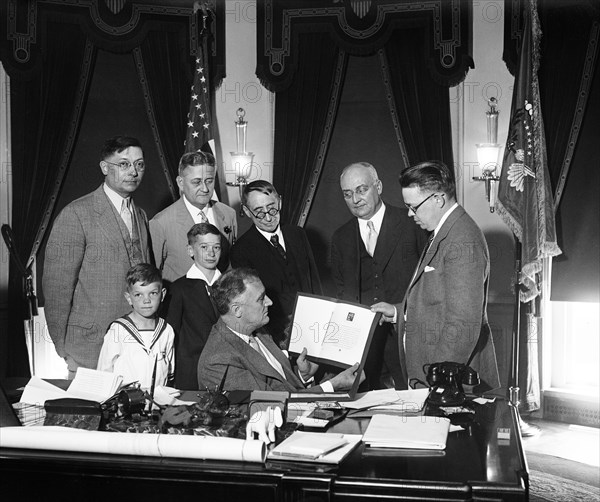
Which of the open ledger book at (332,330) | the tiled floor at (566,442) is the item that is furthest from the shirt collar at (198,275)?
the tiled floor at (566,442)

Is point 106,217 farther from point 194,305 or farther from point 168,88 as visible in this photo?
point 168,88

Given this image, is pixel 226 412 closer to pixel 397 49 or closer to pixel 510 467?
pixel 510 467

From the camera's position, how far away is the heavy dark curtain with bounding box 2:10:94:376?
253 inches

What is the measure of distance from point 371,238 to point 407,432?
2457mm

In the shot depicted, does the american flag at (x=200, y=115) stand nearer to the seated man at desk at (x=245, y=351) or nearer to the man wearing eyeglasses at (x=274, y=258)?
the man wearing eyeglasses at (x=274, y=258)

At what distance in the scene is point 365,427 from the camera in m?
2.57

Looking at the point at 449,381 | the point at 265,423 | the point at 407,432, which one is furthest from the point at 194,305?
the point at 407,432

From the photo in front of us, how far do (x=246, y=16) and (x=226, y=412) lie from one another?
16.8ft

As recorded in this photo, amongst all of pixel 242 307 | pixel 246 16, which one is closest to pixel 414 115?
pixel 246 16

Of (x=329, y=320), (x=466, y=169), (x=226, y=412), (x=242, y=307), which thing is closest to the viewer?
(x=226, y=412)

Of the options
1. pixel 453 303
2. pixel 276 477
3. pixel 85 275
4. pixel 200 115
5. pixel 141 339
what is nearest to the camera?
pixel 276 477

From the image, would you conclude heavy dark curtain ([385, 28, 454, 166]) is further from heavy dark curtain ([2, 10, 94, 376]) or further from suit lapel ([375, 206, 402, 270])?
heavy dark curtain ([2, 10, 94, 376])

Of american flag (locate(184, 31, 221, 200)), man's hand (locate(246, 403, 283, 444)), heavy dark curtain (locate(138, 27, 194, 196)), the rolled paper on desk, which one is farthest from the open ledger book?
heavy dark curtain (locate(138, 27, 194, 196))

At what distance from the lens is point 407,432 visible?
238cm
